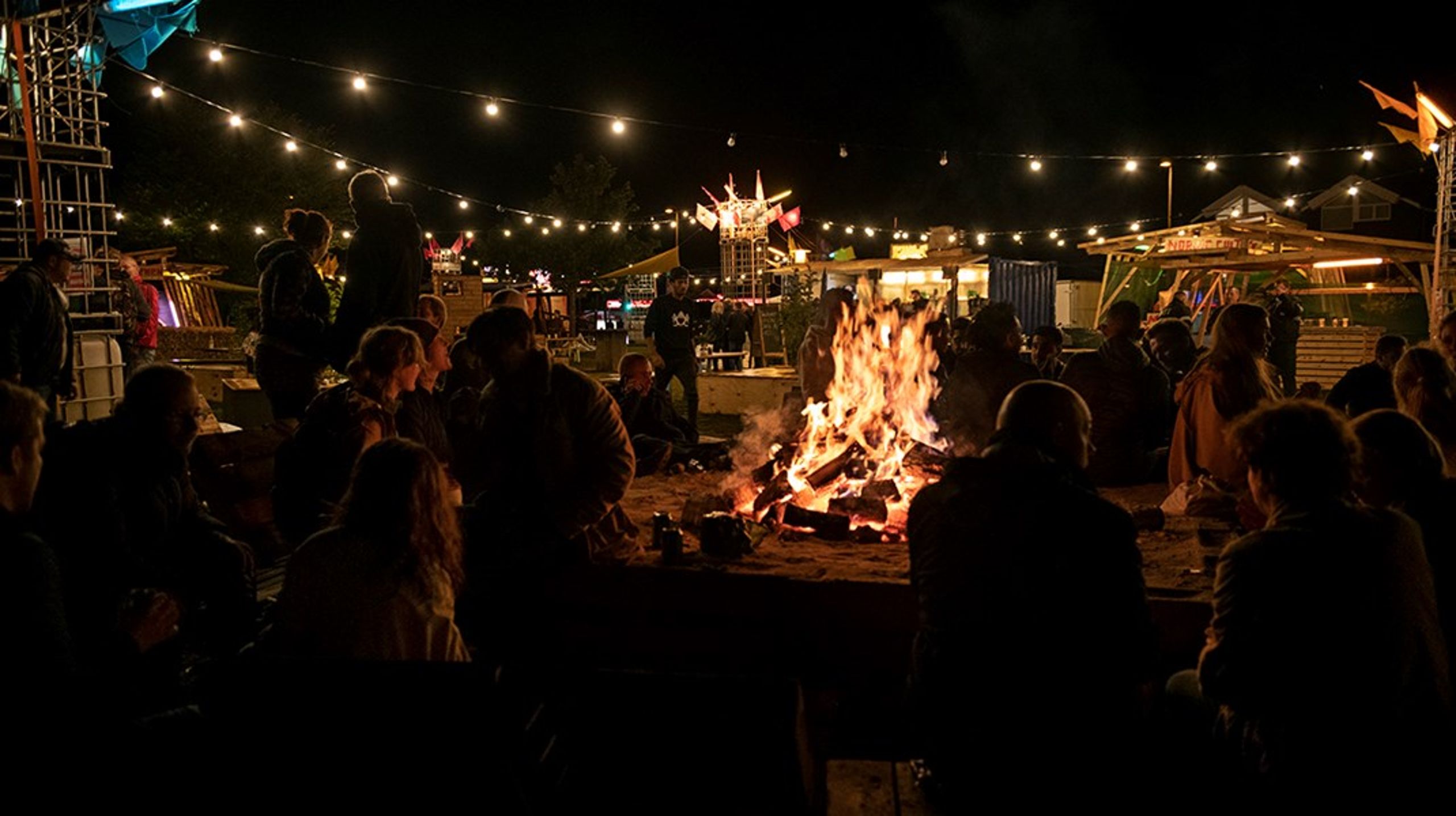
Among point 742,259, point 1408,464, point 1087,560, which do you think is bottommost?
point 1087,560

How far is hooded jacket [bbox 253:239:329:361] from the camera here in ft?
18.8

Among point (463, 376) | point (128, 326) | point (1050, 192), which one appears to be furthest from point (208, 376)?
point (1050, 192)

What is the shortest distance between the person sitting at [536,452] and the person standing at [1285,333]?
1233 cm

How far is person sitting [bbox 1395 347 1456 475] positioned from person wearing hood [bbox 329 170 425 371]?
5.52m

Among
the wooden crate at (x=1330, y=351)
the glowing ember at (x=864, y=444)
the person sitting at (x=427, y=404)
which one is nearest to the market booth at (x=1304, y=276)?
the wooden crate at (x=1330, y=351)

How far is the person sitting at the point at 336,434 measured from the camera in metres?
4.32

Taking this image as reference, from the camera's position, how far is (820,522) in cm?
577

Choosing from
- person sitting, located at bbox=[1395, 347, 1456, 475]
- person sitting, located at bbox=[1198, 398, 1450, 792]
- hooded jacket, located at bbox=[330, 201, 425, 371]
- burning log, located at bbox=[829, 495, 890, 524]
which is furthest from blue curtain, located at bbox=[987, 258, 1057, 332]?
person sitting, located at bbox=[1198, 398, 1450, 792]

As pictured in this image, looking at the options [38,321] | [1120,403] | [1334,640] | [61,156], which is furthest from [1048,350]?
[61,156]

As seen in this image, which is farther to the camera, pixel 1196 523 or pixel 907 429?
pixel 907 429

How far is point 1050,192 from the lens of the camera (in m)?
44.7

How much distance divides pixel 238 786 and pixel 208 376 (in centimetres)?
1303

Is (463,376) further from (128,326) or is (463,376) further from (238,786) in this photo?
(128,326)

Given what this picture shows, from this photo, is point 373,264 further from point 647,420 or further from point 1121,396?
point 1121,396
